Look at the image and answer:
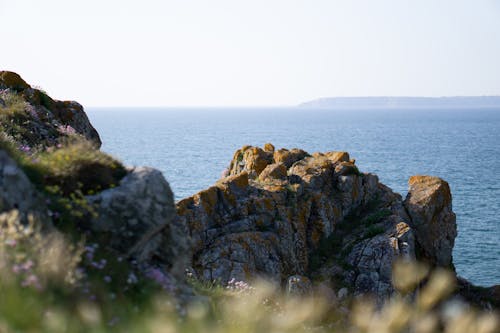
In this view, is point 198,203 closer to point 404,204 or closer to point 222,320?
point 404,204

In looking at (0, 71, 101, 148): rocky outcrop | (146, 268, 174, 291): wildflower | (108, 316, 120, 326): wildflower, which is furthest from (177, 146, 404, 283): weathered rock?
(108, 316, 120, 326): wildflower

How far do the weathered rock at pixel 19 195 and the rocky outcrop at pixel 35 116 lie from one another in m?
4.40

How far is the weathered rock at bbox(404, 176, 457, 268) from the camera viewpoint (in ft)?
96.9

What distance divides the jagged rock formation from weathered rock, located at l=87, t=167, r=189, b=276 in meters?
12.3

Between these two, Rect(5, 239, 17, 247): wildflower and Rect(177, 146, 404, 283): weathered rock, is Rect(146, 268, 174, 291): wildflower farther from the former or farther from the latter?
Rect(177, 146, 404, 283): weathered rock

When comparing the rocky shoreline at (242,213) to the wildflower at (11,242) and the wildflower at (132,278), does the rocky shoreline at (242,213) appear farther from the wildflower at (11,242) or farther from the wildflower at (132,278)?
the wildflower at (11,242)

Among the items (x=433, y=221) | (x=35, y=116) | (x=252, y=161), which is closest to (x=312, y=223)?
(x=252, y=161)

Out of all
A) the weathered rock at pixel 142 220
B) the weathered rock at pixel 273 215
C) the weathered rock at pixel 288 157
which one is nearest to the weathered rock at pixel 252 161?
the weathered rock at pixel 273 215

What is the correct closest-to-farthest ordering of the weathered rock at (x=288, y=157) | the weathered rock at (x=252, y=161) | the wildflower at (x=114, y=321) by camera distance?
the wildflower at (x=114, y=321) < the weathered rock at (x=288, y=157) < the weathered rock at (x=252, y=161)

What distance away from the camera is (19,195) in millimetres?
7809

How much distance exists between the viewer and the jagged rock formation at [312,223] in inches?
894

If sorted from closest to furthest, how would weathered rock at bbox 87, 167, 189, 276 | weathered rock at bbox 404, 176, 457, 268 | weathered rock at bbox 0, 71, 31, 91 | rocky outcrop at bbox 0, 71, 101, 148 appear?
weathered rock at bbox 87, 167, 189, 276 → rocky outcrop at bbox 0, 71, 101, 148 → weathered rock at bbox 0, 71, 31, 91 → weathered rock at bbox 404, 176, 457, 268

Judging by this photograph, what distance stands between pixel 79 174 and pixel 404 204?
24933 millimetres

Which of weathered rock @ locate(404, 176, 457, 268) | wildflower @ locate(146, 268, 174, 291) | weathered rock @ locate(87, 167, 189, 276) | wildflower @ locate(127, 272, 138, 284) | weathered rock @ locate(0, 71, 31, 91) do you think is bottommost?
weathered rock @ locate(404, 176, 457, 268)
